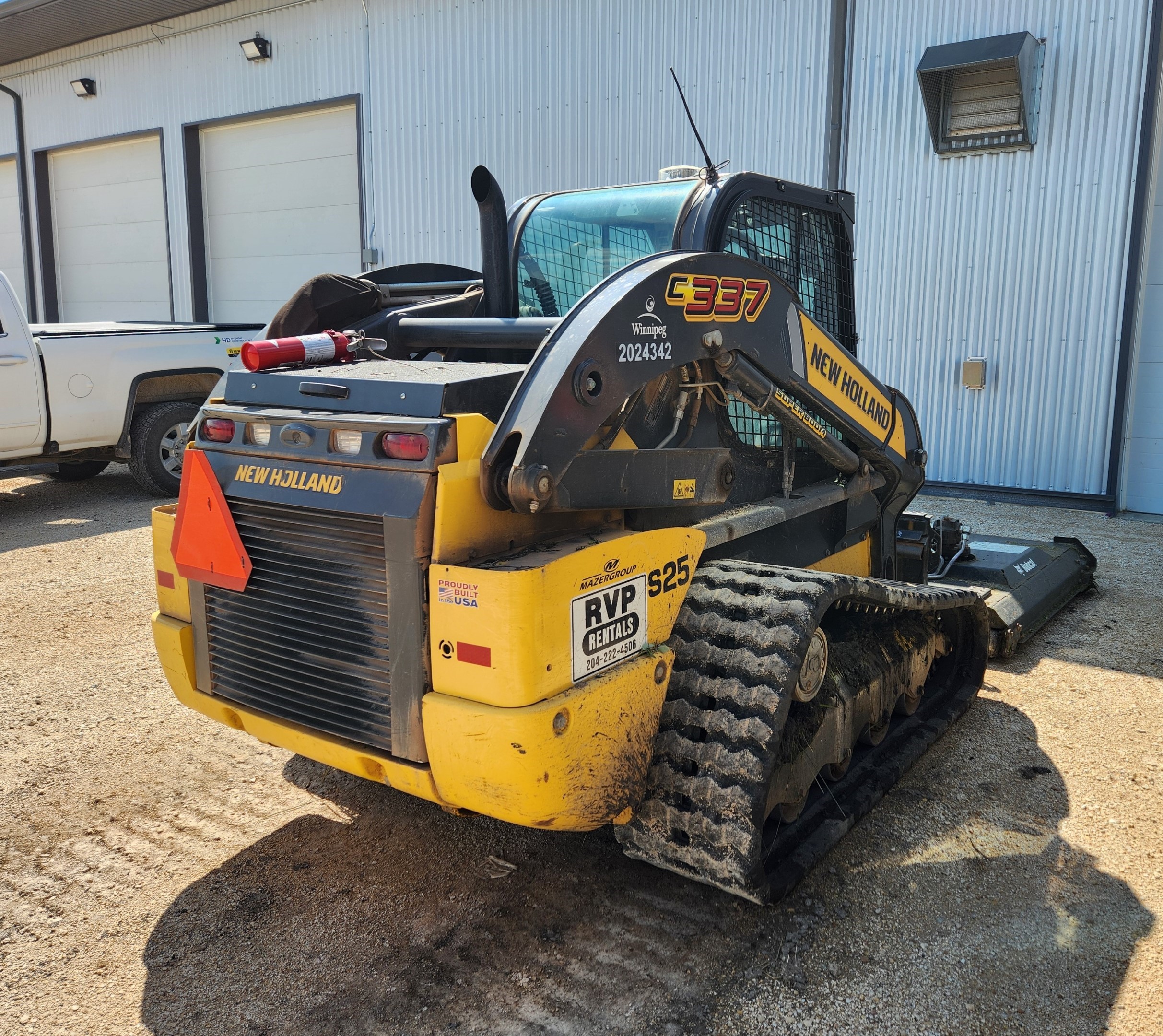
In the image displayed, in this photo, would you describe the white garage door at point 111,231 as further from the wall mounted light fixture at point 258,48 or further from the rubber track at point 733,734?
the rubber track at point 733,734

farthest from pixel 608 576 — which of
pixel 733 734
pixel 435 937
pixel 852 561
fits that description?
pixel 852 561

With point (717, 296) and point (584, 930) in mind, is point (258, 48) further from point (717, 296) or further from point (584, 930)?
point (584, 930)

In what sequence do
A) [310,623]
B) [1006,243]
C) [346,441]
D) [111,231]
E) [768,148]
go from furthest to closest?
[111,231] < [768,148] < [1006,243] < [310,623] < [346,441]

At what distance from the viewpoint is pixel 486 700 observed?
2.61m

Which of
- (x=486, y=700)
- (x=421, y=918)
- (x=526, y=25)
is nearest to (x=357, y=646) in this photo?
(x=486, y=700)

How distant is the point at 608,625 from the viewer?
2836 mm

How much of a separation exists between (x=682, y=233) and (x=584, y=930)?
7.82 ft

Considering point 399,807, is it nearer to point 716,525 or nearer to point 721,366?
point 716,525

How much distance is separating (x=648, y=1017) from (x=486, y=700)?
904mm

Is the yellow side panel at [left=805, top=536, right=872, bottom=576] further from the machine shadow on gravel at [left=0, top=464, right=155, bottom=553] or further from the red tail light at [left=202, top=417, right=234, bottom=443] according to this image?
the machine shadow on gravel at [left=0, top=464, right=155, bottom=553]

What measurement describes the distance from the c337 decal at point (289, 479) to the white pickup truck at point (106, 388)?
230 inches

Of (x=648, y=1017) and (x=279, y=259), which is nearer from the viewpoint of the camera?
(x=648, y=1017)

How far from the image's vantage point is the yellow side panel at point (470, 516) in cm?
262

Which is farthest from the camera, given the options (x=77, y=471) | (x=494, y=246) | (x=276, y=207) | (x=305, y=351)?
(x=276, y=207)
